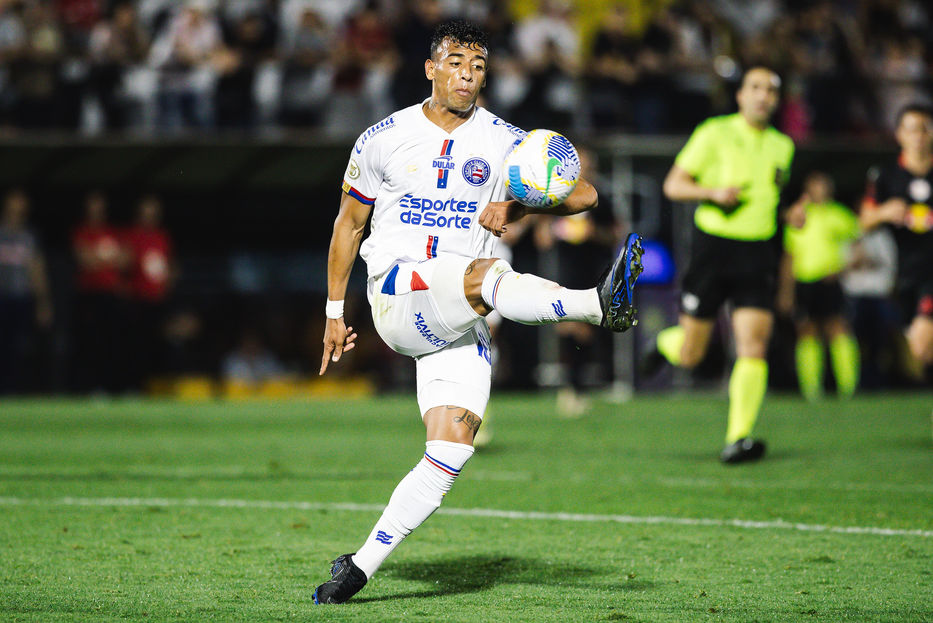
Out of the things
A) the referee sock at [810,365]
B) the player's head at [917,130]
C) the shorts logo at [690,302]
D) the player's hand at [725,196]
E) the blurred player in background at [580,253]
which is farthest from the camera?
the referee sock at [810,365]

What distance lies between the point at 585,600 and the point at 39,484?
4.43m

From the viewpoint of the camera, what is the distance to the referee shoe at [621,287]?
4578 millimetres

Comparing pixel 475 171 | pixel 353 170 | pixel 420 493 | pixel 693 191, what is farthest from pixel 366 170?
pixel 693 191

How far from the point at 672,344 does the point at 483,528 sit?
358 centimetres

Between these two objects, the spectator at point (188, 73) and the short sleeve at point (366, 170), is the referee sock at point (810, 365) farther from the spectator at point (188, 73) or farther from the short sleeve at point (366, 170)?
the short sleeve at point (366, 170)

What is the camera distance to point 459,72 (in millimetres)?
4988

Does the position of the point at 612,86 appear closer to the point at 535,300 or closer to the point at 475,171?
the point at 475,171

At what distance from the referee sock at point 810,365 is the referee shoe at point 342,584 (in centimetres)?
1218

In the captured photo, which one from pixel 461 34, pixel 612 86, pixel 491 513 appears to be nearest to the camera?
pixel 461 34

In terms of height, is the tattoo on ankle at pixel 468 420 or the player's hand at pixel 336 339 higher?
the player's hand at pixel 336 339

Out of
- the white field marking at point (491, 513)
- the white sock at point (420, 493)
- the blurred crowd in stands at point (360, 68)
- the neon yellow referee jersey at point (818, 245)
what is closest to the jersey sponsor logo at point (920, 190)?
the white field marking at point (491, 513)

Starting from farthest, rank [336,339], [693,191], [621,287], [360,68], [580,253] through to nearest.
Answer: [360,68] → [580,253] → [693,191] → [336,339] → [621,287]

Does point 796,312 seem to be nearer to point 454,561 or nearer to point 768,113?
point 768,113

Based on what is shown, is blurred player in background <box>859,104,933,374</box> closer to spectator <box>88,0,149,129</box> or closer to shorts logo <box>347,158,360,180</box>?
shorts logo <box>347,158,360,180</box>
